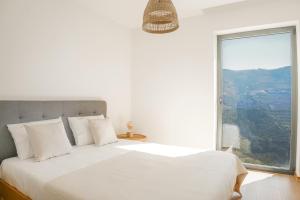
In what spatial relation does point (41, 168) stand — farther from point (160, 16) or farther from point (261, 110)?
point (261, 110)

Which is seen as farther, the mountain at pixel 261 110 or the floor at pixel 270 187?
the mountain at pixel 261 110

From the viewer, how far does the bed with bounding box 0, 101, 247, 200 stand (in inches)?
55.4

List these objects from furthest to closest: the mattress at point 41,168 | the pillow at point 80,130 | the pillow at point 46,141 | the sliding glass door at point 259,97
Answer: the sliding glass door at point 259,97 → the pillow at point 80,130 → the pillow at point 46,141 → the mattress at point 41,168

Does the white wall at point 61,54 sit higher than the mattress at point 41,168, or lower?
higher

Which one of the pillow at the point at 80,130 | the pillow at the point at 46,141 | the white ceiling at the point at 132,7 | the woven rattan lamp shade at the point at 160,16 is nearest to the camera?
the woven rattan lamp shade at the point at 160,16

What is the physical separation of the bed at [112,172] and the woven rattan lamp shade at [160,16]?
134 centimetres

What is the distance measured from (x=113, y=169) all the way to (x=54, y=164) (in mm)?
596

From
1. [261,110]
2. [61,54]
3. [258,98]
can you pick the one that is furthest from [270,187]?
[61,54]

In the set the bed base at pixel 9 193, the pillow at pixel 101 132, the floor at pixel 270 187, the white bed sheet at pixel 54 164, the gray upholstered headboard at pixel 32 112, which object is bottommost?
the floor at pixel 270 187

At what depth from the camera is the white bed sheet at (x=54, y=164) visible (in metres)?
1.68

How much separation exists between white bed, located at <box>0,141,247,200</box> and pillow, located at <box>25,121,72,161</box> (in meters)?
0.08

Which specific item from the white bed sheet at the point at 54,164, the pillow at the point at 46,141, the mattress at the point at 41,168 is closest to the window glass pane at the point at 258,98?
the white bed sheet at the point at 54,164

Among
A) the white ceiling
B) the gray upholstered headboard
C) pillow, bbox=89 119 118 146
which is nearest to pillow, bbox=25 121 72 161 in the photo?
the gray upholstered headboard

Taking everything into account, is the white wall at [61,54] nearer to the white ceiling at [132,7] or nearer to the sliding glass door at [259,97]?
the white ceiling at [132,7]
